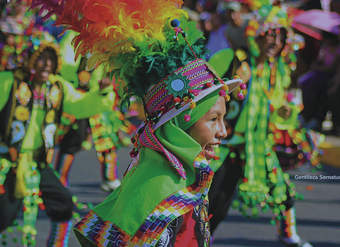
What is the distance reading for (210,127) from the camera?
2994 mm

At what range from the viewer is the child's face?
2.98m

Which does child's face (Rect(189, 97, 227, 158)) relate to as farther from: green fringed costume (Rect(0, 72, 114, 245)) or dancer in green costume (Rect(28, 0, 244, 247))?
green fringed costume (Rect(0, 72, 114, 245))

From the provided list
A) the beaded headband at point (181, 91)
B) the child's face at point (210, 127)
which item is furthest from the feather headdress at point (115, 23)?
the child's face at point (210, 127)

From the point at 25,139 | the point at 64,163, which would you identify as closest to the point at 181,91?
the point at 25,139

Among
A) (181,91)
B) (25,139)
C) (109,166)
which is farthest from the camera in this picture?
(109,166)

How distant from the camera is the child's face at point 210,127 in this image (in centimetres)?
298

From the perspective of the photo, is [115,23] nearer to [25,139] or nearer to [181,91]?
[181,91]

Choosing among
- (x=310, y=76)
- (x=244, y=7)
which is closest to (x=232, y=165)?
(x=244, y=7)

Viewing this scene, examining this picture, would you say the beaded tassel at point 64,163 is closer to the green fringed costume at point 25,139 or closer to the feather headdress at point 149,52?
the green fringed costume at point 25,139

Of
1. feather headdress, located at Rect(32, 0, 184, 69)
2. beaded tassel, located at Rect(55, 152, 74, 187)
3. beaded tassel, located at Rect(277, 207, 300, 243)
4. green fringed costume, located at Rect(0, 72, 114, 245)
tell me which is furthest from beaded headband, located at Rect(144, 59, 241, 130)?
beaded tassel, located at Rect(55, 152, 74, 187)

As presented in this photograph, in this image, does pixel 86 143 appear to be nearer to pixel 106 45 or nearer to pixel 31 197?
pixel 31 197

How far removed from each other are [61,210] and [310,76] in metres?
5.38

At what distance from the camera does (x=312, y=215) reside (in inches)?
272

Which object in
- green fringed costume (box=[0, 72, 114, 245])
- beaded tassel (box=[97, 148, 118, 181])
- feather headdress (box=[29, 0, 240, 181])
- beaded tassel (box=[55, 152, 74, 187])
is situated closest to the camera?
feather headdress (box=[29, 0, 240, 181])
